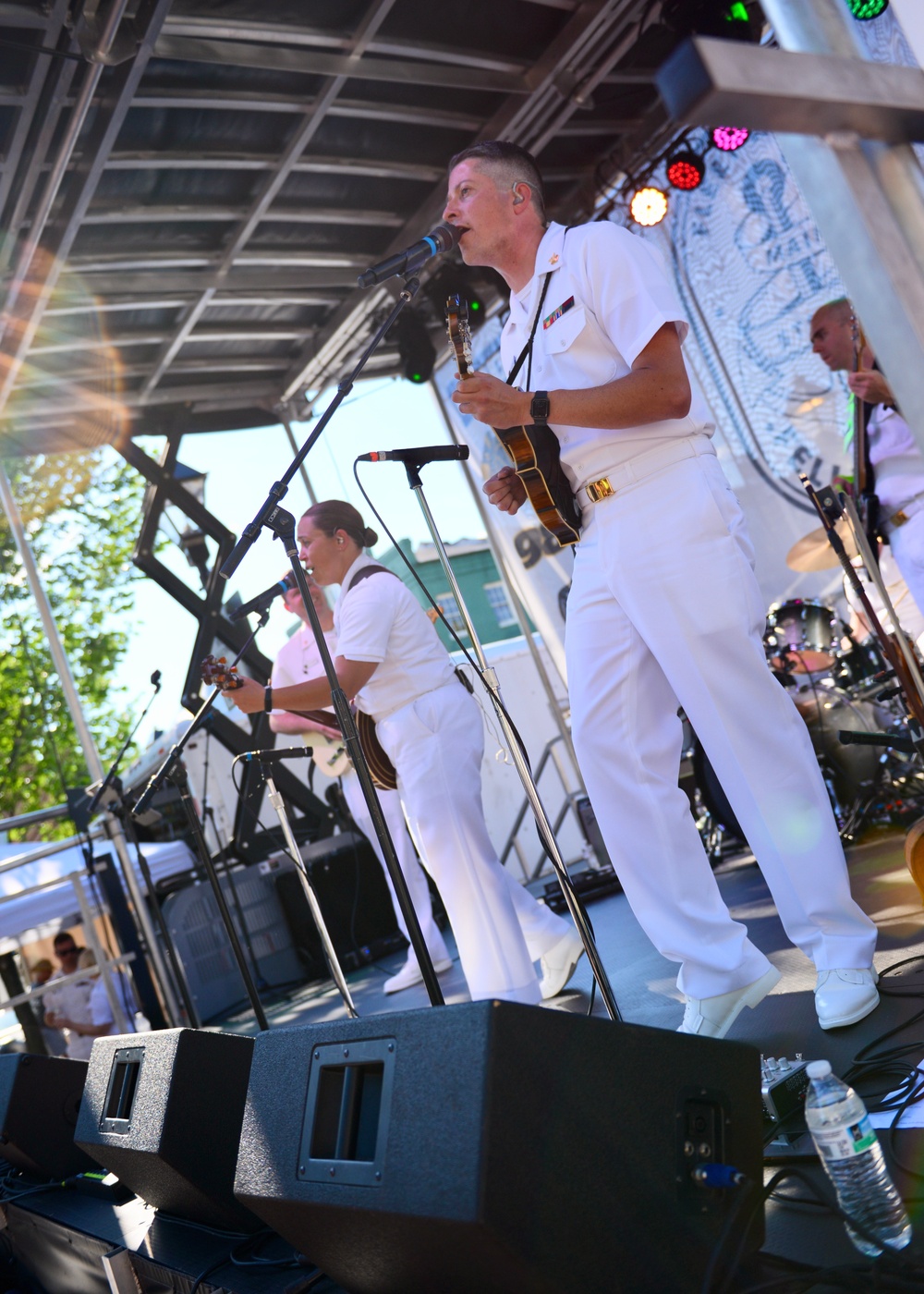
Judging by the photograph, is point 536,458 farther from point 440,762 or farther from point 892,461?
point 892,461

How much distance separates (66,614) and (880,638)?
1703 cm

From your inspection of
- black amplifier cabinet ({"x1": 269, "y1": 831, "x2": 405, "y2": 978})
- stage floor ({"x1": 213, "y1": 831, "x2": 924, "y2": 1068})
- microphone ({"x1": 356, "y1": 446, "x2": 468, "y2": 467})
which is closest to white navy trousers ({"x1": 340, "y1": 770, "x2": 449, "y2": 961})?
stage floor ({"x1": 213, "y1": 831, "x2": 924, "y2": 1068})

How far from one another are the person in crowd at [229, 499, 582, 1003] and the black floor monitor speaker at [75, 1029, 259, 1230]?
116 cm

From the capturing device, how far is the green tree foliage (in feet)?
58.1

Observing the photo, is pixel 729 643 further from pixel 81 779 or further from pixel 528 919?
pixel 81 779

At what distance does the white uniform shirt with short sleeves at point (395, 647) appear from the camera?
3.42m

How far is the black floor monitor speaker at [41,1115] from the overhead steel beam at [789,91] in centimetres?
291

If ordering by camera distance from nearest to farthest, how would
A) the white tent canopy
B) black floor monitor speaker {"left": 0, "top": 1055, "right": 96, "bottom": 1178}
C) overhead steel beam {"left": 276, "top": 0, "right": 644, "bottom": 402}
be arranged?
black floor monitor speaker {"left": 0, "top": 1055, "right": 96, "bottom": 1178}, overhead steel beam {"left": 276, "top": 0, "right": 644, "bottom": 402}, the white tent canopy

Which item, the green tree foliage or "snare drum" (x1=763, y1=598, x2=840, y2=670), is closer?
"snare drum" (x1=763, y1=598, x2=840, y2=670)

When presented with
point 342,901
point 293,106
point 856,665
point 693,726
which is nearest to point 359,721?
point 693,726

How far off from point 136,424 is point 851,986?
6868 millimetres

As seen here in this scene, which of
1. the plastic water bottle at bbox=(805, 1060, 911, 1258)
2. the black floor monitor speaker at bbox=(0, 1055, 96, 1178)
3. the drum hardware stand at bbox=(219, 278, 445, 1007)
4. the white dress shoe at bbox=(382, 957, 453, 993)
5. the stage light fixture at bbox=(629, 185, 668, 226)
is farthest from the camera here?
the stage light fixture at bbox=(629, 185, 668, 226)

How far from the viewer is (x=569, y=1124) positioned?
1143mm

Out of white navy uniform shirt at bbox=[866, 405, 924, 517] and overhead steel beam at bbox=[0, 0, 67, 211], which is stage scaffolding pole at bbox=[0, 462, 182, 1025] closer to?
overhead steel beam at bbox=[0, 0, 67, 211]
